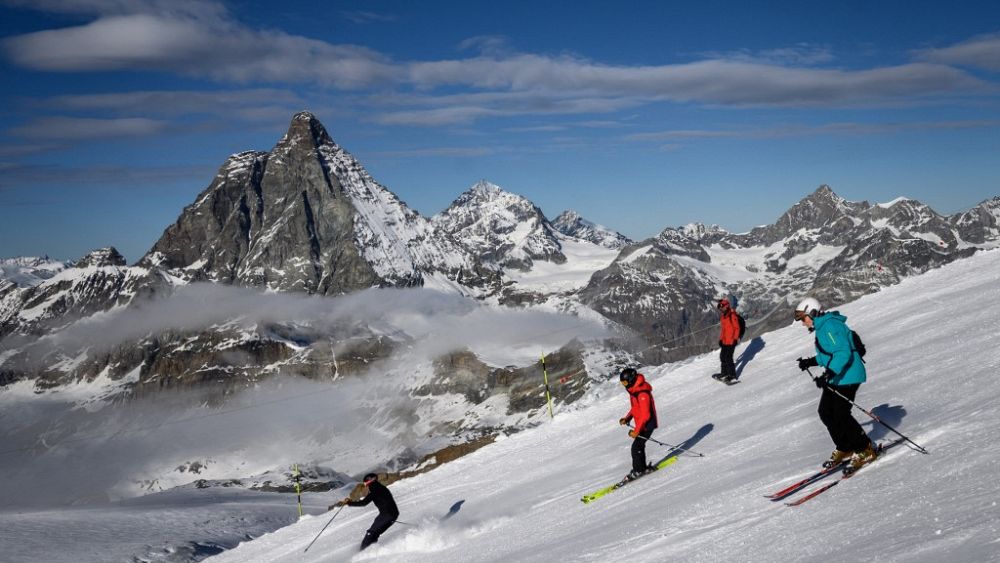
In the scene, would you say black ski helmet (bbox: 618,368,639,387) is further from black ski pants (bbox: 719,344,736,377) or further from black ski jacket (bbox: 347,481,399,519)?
black ski pants (bbox: 719,344,736,377)

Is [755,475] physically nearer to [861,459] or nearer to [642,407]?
[861,459]

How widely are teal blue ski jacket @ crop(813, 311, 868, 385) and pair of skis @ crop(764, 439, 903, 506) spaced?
1.11m

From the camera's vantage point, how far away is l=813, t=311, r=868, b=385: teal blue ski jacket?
1157 cm

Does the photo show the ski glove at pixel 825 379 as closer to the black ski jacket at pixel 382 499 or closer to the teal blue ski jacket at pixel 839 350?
the teal blue ski jacket at pixel 839 350

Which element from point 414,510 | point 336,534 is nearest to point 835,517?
point 414,510

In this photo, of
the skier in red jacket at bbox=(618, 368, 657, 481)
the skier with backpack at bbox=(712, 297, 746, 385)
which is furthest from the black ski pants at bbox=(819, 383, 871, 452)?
the skier with backpack at bbox=(712, 297, 746, 385)

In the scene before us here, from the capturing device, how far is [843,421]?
11500 millimetres

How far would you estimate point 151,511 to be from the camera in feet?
197

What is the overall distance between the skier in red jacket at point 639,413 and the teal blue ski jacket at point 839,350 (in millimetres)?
4598

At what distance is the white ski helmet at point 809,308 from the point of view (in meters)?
12.0

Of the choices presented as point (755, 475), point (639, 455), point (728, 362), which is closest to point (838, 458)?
point (755, 475)

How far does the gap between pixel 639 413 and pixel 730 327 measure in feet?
24.6

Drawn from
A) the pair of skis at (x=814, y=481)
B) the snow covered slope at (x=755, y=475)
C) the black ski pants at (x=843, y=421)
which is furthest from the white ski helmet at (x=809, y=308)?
the snow covered slope at (x=755, y=475)

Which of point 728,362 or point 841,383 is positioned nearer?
point 841,383
